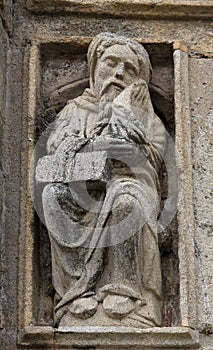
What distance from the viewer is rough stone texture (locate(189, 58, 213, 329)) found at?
5.96 meters

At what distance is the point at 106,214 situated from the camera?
591cm

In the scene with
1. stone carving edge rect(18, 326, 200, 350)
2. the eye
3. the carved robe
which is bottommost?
stone carving edge rect(18, 326, 200, 350)

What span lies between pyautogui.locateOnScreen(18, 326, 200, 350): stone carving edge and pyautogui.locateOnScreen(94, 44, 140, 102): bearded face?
1189 millimetres

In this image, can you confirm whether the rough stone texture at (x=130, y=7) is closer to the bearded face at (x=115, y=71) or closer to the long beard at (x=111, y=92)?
the bearded face at (x=115, y=71)

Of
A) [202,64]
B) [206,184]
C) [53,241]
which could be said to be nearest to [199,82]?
[202,64]

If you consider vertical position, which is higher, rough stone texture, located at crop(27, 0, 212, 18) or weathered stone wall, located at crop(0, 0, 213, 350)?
rough stone texture, located at crop(27, 0, 212, 18)

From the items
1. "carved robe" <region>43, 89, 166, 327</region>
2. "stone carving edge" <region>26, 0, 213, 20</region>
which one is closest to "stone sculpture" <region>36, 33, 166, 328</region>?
"carved robe" <region>43, 89, 166, 327</region>

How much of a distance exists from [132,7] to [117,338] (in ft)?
5.97

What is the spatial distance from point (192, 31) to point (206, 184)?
2.90ft

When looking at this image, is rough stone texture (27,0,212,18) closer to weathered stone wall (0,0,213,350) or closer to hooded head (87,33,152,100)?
weathered stone wall (0,0,213,350)

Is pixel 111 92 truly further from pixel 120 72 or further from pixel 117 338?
pixel 117 338

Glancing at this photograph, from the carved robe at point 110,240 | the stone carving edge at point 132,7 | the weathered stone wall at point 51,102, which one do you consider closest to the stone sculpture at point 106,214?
the carved robe at point 110,240

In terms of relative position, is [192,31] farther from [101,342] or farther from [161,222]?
[101,342]

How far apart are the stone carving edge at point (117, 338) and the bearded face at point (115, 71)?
1.19 meters
